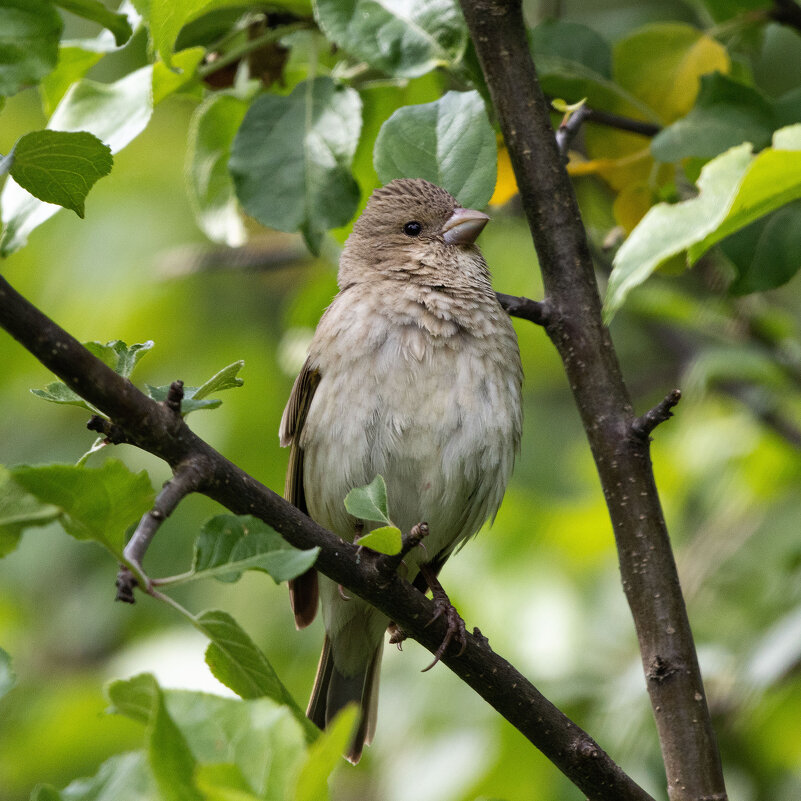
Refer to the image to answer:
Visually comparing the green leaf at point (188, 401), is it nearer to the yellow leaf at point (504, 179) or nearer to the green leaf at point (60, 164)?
the green leaf at point (60, 164)

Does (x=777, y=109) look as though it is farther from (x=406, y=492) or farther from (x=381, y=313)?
(x=406, y=492)

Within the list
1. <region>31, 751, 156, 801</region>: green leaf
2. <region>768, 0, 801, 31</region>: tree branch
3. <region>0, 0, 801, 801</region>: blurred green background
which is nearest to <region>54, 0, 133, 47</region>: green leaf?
<region>0, 0, 801, 801</region>: blurred green background

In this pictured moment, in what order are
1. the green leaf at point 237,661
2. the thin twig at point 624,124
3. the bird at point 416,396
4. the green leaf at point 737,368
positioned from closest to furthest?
the green leaf at point 237,661, the thin twig at point 624,124, the bird at point 416,396, the green leaf at point 737,368

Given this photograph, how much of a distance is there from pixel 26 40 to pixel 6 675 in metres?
1.01

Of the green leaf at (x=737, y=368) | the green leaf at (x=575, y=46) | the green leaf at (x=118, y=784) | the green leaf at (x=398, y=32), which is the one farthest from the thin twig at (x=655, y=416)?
the green leaf at (x=737, y=368)

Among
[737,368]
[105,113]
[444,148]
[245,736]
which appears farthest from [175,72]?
[737,368]

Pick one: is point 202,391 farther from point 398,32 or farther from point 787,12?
point 787,12

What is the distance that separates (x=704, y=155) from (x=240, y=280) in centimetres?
516

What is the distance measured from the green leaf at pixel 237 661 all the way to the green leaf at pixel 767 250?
4.94 feet

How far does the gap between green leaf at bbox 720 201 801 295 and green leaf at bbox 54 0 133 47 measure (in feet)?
4.67

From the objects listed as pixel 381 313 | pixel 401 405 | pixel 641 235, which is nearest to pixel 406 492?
A: pixel 401 405

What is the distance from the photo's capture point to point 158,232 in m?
6.70

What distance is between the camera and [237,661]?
1793mm

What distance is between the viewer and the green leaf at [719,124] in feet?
8.66
